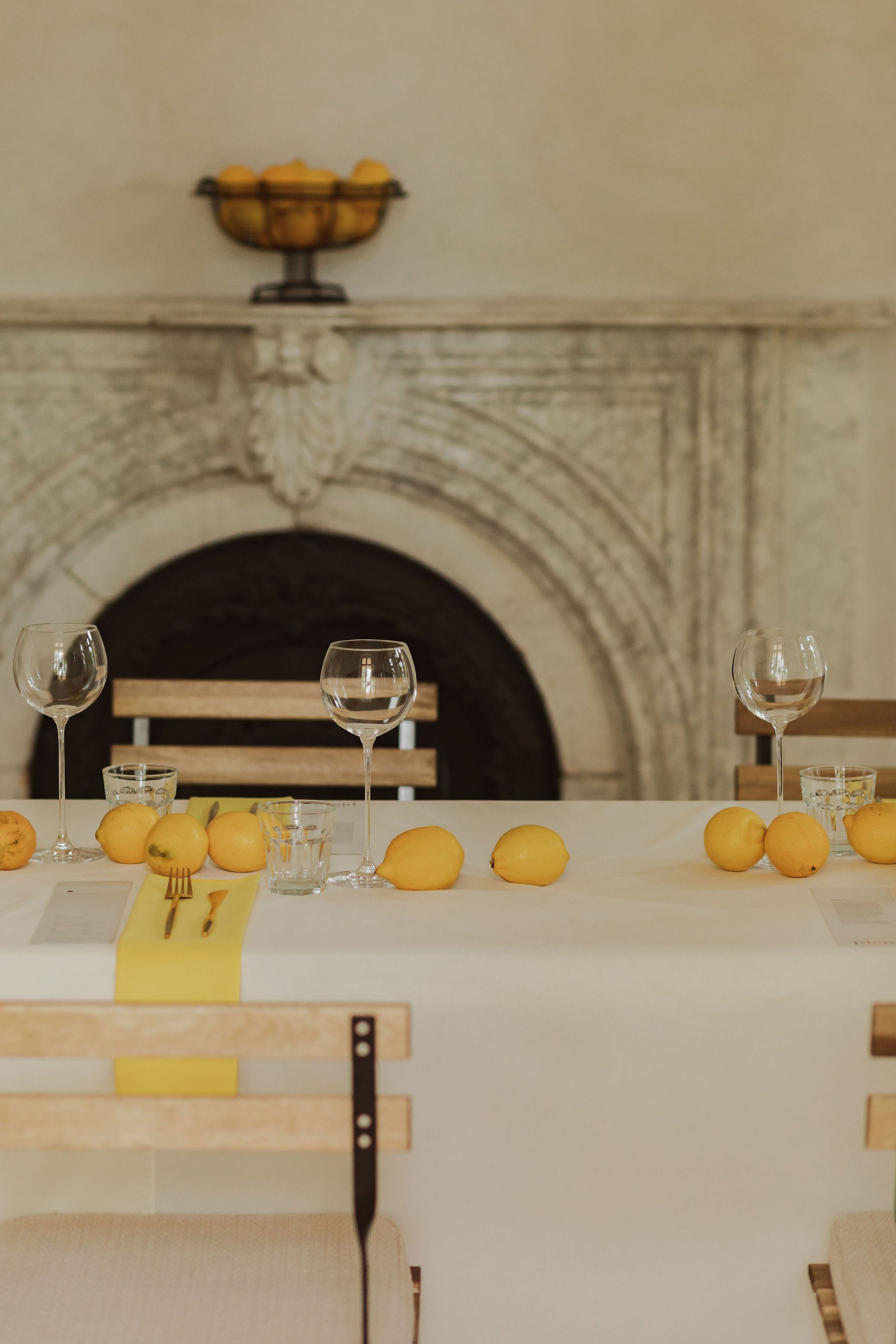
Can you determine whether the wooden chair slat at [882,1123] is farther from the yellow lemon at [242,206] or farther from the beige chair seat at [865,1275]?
the yellow lemon at [242,206]

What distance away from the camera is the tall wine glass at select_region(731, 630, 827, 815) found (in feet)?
3.63

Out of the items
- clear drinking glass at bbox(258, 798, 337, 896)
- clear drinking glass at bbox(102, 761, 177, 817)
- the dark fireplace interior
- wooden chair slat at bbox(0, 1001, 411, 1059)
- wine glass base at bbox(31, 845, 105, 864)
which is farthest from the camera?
the dark fireplace interior

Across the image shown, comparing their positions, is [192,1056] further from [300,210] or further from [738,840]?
[300,210]

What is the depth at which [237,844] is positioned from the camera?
1.02 m

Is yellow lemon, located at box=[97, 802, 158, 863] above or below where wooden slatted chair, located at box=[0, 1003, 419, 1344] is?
above

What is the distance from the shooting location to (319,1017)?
2.42 ft

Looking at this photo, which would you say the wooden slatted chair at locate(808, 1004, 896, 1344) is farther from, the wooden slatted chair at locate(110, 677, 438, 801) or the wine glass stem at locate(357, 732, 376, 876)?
the wooden slatted chair at locate(110, 677, 438, 801)

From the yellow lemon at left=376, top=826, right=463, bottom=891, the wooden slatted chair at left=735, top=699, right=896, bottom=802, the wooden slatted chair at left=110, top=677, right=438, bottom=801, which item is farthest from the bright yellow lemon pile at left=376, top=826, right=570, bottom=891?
the wooden slatted chair at left=735, top=699, right=896, bottom=802

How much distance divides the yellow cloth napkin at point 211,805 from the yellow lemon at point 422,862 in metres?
0.26

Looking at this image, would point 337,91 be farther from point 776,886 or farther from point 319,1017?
point 319,1017

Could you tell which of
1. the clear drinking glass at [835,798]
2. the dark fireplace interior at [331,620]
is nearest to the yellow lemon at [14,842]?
the clear drinking glass at [835,798]

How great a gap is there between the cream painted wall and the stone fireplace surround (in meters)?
0.12

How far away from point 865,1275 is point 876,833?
35 cm

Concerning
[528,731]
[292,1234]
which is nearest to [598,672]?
[528,731]
